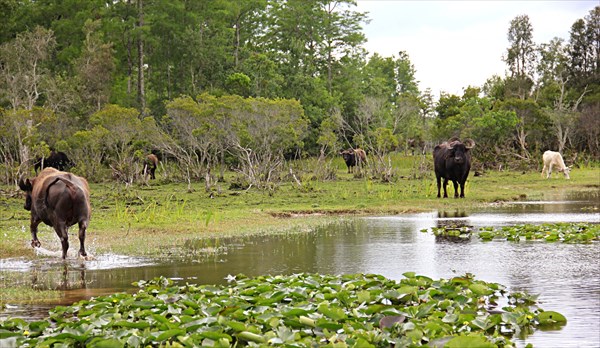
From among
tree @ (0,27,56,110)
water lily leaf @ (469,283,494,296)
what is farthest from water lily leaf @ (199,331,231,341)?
tree @ (0,27,56,110)

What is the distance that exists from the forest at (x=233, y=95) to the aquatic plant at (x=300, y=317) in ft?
66.1

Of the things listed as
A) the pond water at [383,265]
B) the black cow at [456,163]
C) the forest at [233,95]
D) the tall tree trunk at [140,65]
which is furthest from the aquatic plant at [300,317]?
the tall tree trunk at [140,65]

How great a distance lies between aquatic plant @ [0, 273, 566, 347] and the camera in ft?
22.3

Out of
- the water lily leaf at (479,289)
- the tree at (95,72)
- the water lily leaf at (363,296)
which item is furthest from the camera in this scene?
the tree at (95,72)

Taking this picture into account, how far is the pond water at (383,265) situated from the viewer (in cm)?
891

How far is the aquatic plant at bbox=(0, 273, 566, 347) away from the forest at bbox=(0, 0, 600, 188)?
20160 millimetres

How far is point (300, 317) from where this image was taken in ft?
24.0

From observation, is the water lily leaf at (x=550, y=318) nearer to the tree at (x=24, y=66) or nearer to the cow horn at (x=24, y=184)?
the cow horn at (x=24, y=184)

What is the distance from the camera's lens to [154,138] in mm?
33281

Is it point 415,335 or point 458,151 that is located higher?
point 458,151

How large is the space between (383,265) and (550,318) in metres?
4.33

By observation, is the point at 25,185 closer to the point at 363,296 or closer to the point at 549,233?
the point at 363,296

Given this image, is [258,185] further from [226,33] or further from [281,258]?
[226,33]

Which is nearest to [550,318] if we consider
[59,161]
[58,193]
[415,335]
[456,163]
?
[415,335]
